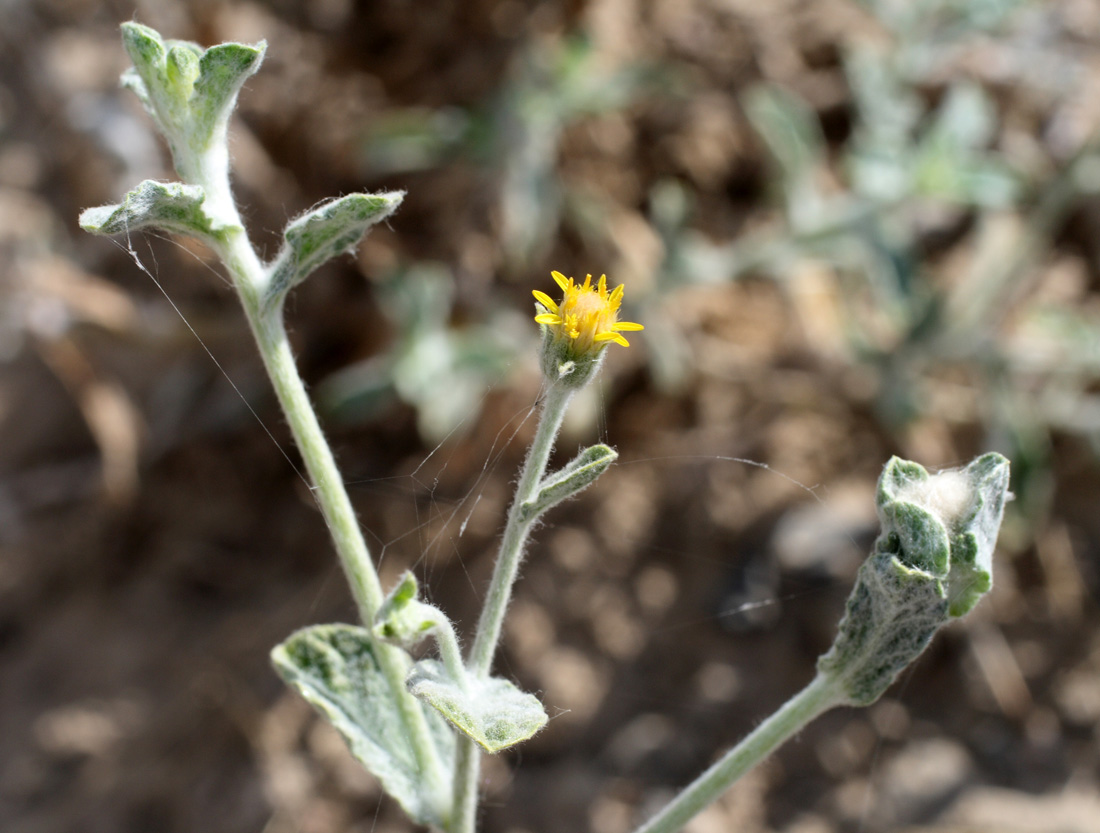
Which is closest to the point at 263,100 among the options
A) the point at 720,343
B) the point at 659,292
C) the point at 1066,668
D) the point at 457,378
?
the point at 457,378

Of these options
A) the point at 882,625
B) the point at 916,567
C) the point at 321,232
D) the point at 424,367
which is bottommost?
the point at 424,367

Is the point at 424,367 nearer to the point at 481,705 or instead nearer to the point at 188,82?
the point at 188,82

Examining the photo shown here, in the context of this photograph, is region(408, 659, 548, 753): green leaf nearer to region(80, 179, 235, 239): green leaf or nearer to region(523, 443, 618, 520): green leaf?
region(523, 443, 618, 520): green leaf

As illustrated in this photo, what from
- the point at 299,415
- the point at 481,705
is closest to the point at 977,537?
the point at 481,705

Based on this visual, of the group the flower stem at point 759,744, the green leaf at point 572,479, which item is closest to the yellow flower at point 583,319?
the green leaf at point 572,479

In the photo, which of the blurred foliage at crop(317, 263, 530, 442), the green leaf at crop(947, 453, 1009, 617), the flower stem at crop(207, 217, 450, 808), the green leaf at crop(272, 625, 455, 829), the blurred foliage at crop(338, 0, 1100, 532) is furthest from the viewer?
the blurred foliage at crop(338, 0, 1100, 532)

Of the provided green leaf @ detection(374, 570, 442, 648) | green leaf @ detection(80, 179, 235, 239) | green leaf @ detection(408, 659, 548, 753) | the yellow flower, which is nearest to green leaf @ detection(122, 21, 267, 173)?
green leaf @ detection(80, 179, 235, 239)
